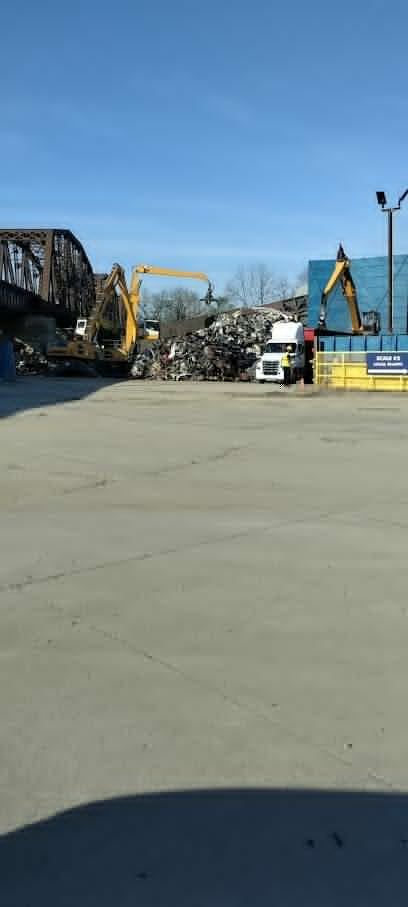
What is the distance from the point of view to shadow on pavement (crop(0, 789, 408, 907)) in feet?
8.45

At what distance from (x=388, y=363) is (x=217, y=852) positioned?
33.2 metres

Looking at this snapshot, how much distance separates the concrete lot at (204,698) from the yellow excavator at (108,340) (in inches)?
1713

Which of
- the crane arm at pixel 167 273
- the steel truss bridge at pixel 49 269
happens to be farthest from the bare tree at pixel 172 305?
the crane arm at pixel 167 273

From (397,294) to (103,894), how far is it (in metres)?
61.1

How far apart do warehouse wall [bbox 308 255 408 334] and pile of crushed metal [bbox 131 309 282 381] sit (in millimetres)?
4771

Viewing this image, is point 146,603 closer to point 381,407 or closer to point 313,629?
point 313,629

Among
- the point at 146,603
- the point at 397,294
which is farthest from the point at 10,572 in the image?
the point at 397,294

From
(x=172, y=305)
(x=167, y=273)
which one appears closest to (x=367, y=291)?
(x=167, y=273)

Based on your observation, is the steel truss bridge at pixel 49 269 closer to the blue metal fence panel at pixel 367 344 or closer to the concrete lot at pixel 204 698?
the blue metal fence panel at pixel 367 344

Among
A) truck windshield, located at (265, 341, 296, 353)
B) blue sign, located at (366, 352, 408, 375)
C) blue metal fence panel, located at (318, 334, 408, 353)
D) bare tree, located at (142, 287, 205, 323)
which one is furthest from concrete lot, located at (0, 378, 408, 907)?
bare tree, located at (142, 287, 205, 323)

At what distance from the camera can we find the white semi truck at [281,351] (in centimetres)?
4047

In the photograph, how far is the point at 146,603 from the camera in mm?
5504

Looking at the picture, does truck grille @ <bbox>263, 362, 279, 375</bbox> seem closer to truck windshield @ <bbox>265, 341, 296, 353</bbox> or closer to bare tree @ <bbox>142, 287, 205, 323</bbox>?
truck windshield @ <bbox>265, 341, 296, 353</bbox>

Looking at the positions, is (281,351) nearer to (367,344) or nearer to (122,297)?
(367,344)
